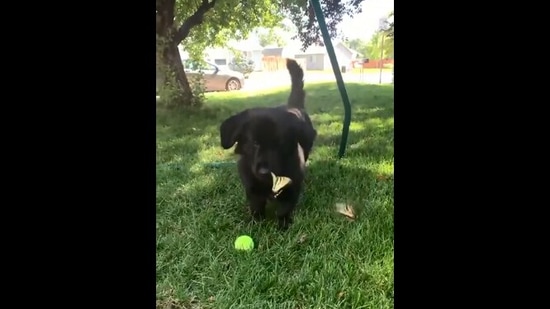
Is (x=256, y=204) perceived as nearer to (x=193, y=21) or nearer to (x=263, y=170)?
(x=263, y=170)

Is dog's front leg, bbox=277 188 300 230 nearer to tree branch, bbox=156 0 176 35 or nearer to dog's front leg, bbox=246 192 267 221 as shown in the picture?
dog's front leg, bbox=246 192 267 221

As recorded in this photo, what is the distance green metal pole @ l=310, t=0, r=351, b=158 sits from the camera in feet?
4.88

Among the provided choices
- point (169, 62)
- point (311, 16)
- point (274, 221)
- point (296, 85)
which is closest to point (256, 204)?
point (274, 221)

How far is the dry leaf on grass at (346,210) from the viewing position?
4.83ft

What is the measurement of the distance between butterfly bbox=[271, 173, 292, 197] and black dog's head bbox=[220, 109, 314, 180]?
3cm

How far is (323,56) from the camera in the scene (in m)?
1.53

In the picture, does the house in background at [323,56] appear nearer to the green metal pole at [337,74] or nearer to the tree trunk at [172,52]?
the green metal pole at [337,74]

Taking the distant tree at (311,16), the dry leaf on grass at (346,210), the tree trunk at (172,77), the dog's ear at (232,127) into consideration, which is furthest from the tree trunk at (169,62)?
the dry leaf on grass at (346,210)

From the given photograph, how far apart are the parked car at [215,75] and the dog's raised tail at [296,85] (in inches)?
6.5

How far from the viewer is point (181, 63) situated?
4.69ft
